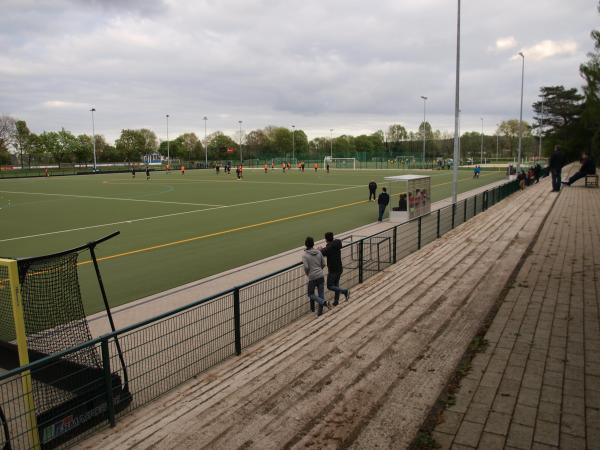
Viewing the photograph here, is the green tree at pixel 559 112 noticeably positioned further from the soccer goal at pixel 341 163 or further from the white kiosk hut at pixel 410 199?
→ the white kiosk hut at pixel 410 199

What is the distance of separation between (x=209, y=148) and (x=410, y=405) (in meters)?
150

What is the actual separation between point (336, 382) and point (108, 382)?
2506mm

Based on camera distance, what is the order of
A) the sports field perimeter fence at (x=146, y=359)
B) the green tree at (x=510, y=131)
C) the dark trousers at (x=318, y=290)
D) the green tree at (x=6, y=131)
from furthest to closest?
the green tree at (x=510, y=131) → the green tree at (x=6, y=131) → the dark trousers at (x=318, y=290) → the sports field perimeter fence at (x=146, y=359)

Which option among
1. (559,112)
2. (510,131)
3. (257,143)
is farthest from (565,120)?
(257,143)

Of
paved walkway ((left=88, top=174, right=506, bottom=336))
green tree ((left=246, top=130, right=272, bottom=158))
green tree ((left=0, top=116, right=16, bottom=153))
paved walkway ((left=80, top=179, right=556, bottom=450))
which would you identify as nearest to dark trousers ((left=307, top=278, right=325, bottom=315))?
paved walkway ((left=80, top=179, right=556, bottom=450))

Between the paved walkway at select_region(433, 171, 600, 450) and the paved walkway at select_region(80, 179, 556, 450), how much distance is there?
13.8 inches

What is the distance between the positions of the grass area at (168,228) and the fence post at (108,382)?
5191 millimetres

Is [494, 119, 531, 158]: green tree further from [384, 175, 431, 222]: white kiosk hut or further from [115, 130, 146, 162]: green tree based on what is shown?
[384, 175, 431, 222]: white kiosk hut

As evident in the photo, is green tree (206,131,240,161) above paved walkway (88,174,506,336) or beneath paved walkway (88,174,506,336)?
above

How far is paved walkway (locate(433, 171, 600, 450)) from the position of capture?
436 cm

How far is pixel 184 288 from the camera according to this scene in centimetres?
1095

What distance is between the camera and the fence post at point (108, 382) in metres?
4.94

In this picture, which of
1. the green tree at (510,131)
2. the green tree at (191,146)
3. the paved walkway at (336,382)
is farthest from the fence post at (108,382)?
the green tree at (510,131)

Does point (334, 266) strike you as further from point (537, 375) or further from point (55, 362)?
point (55, 362)
